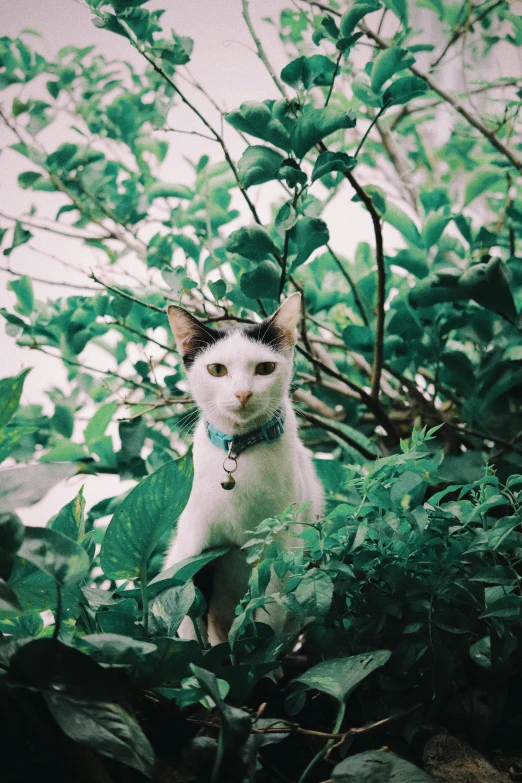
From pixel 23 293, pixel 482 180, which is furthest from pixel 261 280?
pixel 482 180

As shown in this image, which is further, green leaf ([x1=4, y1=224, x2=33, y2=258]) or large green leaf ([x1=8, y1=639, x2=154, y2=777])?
green leaf ([x1=4, y1=224, x2=33, y2=258])

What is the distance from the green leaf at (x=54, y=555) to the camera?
1.81ft

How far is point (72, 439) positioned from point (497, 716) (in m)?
0.84

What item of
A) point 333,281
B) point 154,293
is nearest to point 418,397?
point 333,281

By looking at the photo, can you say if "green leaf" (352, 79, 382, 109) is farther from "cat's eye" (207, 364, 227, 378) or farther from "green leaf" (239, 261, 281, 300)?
"cat's eye" (207, 364, 227, 378)

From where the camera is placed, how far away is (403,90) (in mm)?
869

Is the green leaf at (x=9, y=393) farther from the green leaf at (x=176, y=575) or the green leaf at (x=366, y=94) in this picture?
the green leaf at (x=366, y=94)

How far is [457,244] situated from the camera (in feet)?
3.85

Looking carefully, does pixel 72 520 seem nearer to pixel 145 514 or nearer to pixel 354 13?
pixel 145 514

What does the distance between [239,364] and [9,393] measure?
0.42 m

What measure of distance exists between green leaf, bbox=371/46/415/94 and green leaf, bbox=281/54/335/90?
0.06 meters

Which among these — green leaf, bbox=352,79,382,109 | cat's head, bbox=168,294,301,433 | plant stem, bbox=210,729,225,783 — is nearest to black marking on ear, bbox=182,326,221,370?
cat's head, bbox=168,294,301,433

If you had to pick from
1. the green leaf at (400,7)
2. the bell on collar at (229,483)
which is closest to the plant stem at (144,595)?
the bell on collar at (229,483)

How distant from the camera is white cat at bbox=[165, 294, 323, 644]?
913 millimetres
